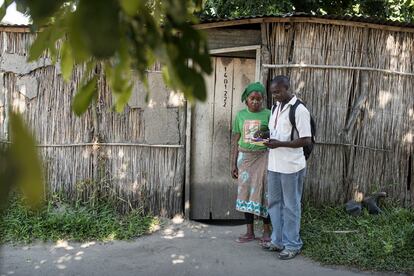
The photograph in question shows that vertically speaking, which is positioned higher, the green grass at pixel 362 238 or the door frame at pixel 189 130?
the door frame at pixel 189 130

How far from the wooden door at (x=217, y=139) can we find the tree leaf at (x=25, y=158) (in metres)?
5.19

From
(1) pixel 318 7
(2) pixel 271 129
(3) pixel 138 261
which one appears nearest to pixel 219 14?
(1) pixel 318 7

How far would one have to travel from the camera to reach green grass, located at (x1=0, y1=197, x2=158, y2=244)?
16.8 feet

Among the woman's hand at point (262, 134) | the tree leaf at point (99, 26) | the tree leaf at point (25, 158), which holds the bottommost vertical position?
the woman's hand at point (262, 134)

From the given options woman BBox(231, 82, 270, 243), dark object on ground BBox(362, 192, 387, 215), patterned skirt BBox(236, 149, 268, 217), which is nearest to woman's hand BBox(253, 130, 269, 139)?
woman BBox(231, 82, 270, 243)

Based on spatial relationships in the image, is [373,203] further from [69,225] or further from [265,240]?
[69,225]

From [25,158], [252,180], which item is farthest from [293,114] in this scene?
[25,158]

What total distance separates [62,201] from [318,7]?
6.09 metres

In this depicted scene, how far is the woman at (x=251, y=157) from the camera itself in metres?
4.86

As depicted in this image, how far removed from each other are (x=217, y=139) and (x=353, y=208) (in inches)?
71.3

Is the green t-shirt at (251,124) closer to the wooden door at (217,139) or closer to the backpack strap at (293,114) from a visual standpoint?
the backpack strap at (293,114)

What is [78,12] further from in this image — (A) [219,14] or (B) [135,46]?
(A) [219,14]

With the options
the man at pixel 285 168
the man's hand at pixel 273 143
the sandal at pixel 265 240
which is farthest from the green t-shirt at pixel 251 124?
the sandal at pixel 265 240

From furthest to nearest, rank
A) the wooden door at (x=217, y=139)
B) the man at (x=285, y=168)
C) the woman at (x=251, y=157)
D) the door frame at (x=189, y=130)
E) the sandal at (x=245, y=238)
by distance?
the wooden door at (x=217, y=139)
the door frame at (x=189, y=130)
the sandal at (x=245, y=238)
the woman at (x=251, y=157)
the man at (x=285, y=168)
